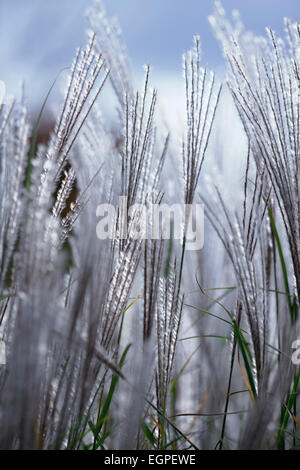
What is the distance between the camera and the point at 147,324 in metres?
0.56

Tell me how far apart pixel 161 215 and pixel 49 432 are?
301mm

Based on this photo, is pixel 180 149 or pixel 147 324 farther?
pixel 180 149

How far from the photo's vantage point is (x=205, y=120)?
0.66m
